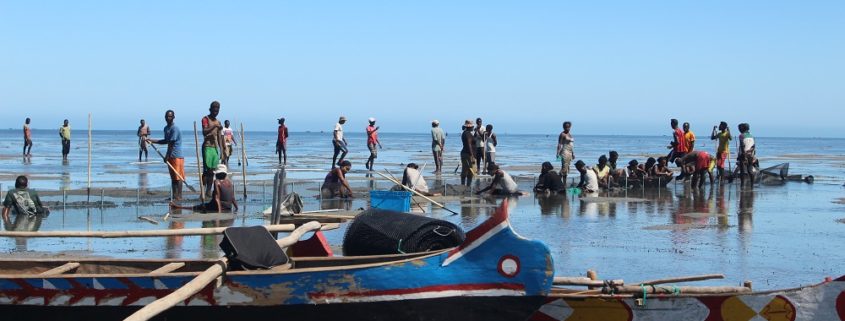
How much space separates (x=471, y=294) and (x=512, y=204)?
11421 millimetres

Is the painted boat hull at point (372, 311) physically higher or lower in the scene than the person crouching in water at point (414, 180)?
lower

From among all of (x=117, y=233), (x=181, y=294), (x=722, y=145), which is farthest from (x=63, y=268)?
(x=722, y=145)

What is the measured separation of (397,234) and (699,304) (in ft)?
8.08

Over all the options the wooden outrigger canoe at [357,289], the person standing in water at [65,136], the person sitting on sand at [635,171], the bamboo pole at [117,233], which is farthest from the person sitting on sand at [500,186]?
the person standing in water at [65,136]

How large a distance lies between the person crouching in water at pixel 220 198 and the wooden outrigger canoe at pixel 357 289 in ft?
27.2

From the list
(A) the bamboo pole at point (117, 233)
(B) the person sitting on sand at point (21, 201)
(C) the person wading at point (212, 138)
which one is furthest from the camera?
(C) the person wading at point (212, 138)

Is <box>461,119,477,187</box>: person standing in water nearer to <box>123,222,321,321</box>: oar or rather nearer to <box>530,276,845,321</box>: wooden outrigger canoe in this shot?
<box>530,276,845,321</box>: wooden outrigger canoe

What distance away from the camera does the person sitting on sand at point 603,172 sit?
23188mm

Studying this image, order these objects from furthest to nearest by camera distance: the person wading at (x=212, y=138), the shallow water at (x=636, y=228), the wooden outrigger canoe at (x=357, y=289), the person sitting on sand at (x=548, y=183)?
the person sitting on sand at (x=548, y=183) → the person wading at (x=212, y=138) → the shallow water at (x=636, y=228) → the wooden outrigger canoe at (x=357, y=289)

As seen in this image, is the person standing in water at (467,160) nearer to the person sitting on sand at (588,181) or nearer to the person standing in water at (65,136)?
the person sitting on sand at (588,181)

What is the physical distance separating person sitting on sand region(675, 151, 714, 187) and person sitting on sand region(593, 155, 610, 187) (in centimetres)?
268

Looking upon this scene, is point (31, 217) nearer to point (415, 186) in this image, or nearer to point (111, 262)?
point (415, 186)

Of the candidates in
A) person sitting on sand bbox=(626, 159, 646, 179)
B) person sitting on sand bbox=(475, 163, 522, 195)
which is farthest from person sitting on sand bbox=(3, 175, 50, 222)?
person sitting on sand bbox=(626, 159, 646, 179)

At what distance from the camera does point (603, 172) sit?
2328cm
